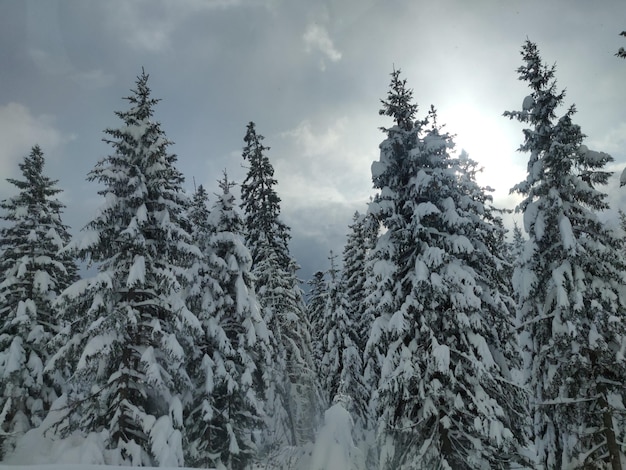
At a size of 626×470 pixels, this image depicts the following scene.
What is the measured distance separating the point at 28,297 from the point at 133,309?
10.6 meters

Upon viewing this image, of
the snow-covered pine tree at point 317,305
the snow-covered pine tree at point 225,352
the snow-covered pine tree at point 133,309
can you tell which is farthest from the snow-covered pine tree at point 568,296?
→ the snow-covered pine tree at point 317,305

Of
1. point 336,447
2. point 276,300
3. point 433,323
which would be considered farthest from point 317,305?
point 336,447

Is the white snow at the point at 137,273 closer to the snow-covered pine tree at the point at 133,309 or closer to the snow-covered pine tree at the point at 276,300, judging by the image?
the snow-covered pine tree at the point at 133,309

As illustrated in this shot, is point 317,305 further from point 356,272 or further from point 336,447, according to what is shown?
point 336,447

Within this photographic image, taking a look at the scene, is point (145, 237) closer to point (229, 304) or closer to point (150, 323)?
point (150, 323)

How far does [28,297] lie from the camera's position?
19438mm

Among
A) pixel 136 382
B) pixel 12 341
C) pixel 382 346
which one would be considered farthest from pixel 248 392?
pixel 12 341

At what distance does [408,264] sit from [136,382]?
966 cm

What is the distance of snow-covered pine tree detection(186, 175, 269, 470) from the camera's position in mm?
15906

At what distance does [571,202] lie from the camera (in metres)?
14.3

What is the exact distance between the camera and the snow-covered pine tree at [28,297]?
1827 cm

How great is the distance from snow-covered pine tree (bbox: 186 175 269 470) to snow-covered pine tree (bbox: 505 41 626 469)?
11078 millimetres

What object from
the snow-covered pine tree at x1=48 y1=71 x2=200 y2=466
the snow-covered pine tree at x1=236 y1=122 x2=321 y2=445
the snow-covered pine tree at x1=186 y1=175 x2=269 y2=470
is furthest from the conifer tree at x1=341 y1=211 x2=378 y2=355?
the snow-covered pine tree at x1=48 y1=71 x2=200 y2=466

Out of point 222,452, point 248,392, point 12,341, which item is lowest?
point 222,452
